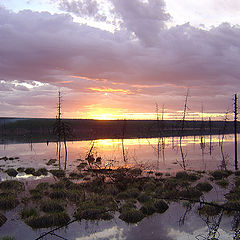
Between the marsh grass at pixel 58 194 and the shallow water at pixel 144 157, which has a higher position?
the marsh grass at pixel 58 194

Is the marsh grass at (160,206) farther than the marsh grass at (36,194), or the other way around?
the marsh grass at (36,194)

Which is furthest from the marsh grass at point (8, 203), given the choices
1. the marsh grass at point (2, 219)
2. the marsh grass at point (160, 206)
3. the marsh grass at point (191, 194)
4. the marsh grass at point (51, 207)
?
the marsh grass at point (191, 194)

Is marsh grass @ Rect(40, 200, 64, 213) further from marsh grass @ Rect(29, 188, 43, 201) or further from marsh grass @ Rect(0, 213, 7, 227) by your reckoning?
marsh grass @ Rect(29, 188, 43, 201)

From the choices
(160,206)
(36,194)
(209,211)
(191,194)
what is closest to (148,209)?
(160,206)

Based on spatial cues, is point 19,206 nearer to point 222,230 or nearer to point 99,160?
point 222,230

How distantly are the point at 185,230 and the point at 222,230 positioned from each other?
171cm

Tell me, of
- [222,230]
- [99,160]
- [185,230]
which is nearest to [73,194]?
[185,230]

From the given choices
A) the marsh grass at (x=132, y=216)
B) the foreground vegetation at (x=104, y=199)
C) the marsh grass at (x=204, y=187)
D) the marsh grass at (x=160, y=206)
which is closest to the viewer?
the marsh grass at (x=132, y=216)

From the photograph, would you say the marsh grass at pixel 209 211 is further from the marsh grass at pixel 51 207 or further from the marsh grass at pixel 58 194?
the marsh grass at pixel 58 194

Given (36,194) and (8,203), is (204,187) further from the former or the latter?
(8,203)

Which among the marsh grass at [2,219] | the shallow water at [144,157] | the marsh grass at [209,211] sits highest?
the marsh grass at [209,211]

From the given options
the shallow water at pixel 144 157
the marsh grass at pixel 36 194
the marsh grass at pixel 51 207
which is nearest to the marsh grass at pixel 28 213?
the marsh grass at pixel 51 207

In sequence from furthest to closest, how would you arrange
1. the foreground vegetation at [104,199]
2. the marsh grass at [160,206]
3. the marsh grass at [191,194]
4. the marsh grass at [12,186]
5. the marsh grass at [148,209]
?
the marsh grass at [12,186] < the marsh grass at [191,194] < the marsh grass at [160,206] < the marsh grass at [148,209] < the foreground vegetation at [104,199]

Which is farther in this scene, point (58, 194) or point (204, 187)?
point (204, 187)
